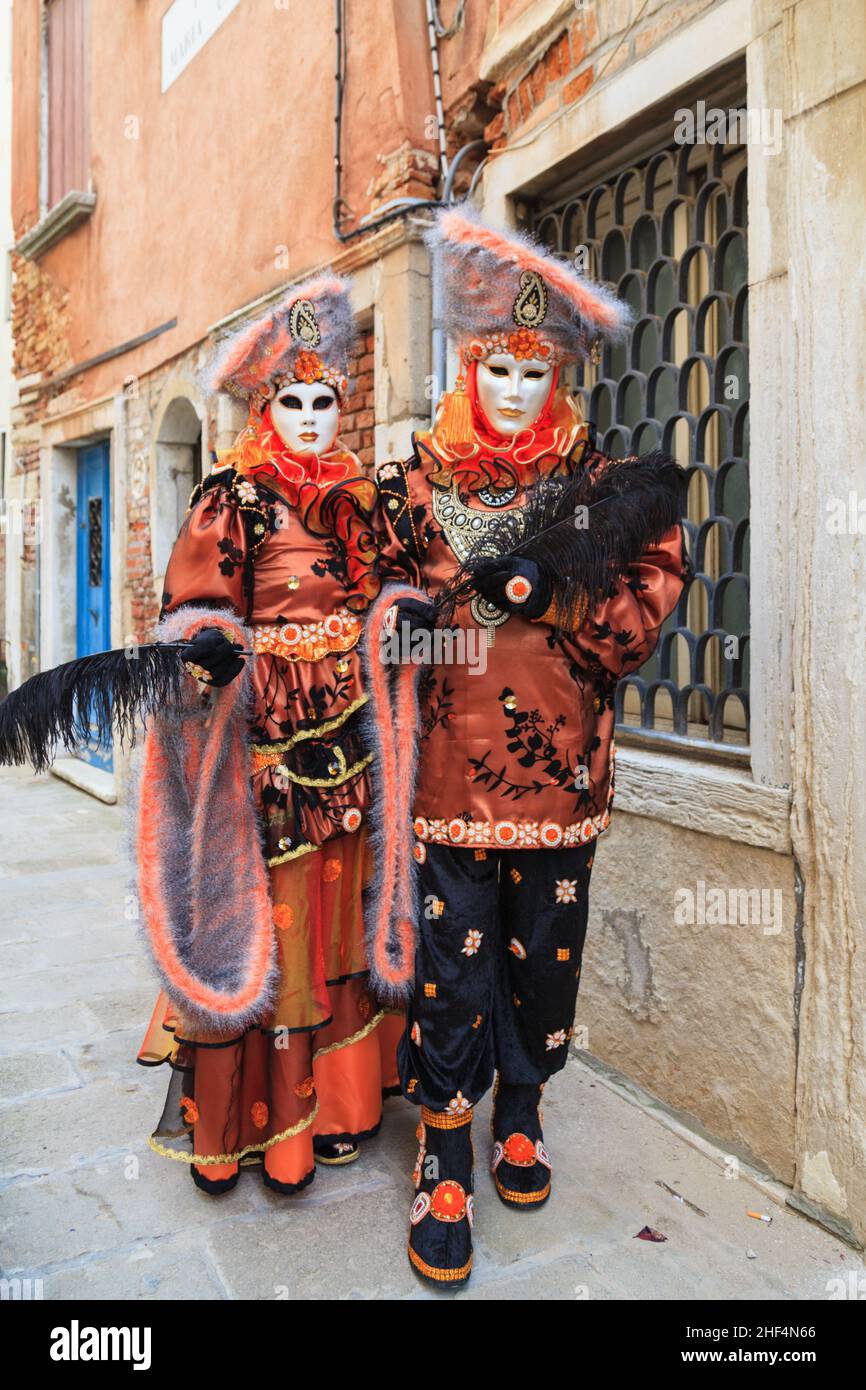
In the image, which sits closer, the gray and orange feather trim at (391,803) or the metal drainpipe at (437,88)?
the gray and orange feather trim at (391,803)

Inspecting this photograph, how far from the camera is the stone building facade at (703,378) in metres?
2.43

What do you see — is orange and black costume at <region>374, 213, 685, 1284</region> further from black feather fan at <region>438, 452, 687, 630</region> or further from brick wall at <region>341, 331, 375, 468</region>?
brick wall at <region>341, 331, 375, 468</region>

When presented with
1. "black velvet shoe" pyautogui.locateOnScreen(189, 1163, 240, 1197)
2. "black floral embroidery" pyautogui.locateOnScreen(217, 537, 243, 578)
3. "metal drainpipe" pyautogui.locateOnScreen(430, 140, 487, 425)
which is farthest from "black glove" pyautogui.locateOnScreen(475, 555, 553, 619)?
"metal drainpipe" pyautogui.locateOnScreen(430, 140, 487, 425)

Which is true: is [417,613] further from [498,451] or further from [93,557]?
[93,557]

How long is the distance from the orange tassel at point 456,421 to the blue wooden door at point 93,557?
622 cm

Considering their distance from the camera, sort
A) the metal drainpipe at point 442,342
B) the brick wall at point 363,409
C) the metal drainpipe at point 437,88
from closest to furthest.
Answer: the metal drainpipe at point 442,342 → the metal drainpipe at point 437,88 → the brick wall at point 363,409

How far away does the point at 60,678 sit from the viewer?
2.16 m

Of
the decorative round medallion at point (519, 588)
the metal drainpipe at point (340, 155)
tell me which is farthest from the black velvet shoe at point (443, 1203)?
the metal drainpipe at point (340, 155)

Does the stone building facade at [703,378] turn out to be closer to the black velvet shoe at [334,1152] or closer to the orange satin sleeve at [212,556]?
the black velvet shoe at [334,1152]

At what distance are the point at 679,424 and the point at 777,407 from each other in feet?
2.89

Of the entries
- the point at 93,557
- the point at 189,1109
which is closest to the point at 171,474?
the point at 93,557

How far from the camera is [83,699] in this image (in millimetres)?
2182

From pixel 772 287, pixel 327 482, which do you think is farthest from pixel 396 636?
pixel 772 287

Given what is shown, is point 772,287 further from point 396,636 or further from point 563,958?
point 563,958
